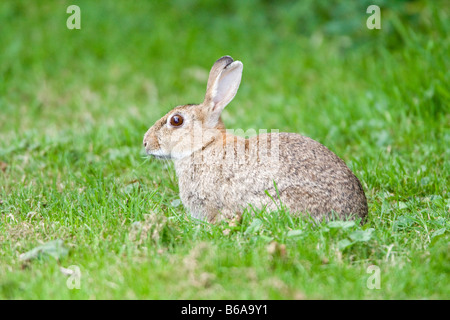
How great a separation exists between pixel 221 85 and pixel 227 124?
6.70 feet

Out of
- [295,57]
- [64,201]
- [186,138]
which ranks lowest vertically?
[64,201]

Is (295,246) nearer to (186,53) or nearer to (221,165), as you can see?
(221,165)

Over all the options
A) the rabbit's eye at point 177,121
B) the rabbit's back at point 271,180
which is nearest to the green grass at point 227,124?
the rabbit's back at point 271,180

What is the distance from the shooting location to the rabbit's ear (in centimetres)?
518

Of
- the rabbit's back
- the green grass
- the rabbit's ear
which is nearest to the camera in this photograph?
the green grass

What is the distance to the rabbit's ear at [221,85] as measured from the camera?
518 centimetres

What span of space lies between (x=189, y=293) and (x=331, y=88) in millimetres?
5295

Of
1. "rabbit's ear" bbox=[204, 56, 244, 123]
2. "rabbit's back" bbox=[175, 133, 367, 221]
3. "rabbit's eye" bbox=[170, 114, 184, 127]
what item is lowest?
"rabbit's back" bbox=[175, 133, 367, 221]

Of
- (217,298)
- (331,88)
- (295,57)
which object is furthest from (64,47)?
(217,298)

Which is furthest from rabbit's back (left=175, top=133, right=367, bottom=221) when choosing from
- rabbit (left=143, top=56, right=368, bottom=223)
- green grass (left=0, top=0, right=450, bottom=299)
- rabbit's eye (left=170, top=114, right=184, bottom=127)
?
rabbit's eye (left=170, top=114, right=184, bottom=127)

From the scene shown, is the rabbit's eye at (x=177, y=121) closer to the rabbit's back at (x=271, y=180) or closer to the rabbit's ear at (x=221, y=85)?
the rabbit's ear at (x=221, y=85)

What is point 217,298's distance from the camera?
3598 mm

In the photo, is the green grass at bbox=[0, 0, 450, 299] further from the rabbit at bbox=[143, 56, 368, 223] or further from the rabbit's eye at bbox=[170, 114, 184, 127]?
the rabbit's eye at bbox=[170, 114, 184, 127]

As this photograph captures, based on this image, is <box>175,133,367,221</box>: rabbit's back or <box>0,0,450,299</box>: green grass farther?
<box>175,133,367,221</box>: rabbit's back
